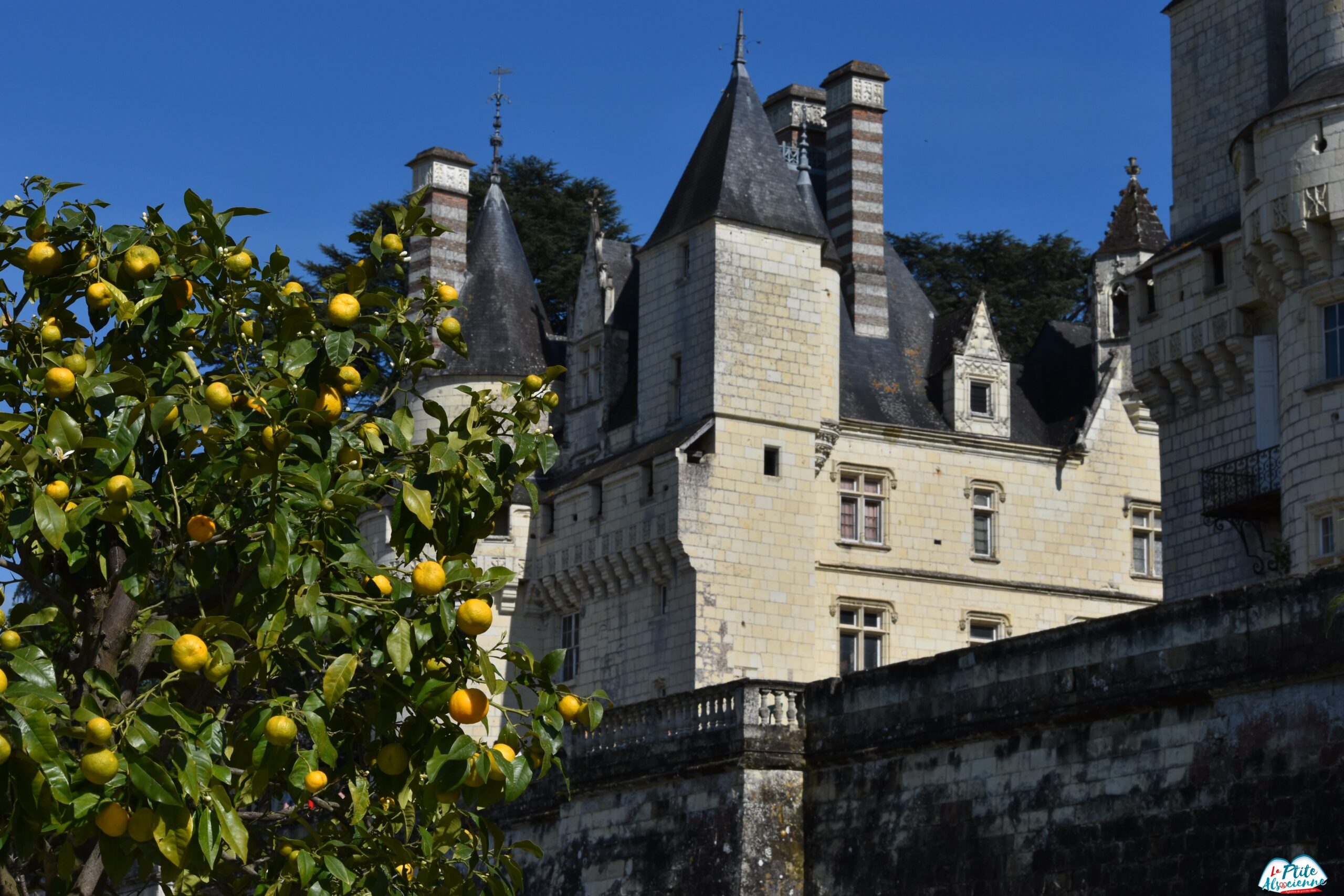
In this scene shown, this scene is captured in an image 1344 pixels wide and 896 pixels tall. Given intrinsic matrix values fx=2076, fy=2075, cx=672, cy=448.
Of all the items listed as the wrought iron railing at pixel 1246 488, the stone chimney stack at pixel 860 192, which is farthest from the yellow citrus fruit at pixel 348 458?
the stone chimney stack at pixel 860 192

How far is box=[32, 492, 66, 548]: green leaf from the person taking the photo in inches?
290

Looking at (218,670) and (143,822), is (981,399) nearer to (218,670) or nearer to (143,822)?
(218,670)

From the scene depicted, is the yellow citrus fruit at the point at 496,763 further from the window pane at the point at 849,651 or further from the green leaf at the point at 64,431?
the window pane at the point at 849,651

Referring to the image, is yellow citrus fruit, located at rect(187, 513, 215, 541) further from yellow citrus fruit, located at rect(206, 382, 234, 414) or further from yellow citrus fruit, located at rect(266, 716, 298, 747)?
yellow citrus fruit, located at rect(266, 716, 298, 747)

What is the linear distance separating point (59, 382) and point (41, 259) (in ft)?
3.21

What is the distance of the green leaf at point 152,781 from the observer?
22.9 feet

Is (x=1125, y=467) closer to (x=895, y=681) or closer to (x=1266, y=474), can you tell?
(x=1266, y=474)

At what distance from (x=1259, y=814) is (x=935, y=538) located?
57.8 ft

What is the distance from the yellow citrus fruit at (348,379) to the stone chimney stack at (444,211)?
28.7 metres

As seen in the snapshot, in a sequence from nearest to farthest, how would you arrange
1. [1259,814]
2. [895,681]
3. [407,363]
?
[407,363], [1259,814], [895,681]

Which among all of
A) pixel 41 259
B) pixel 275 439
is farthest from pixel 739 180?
pixel 275 439

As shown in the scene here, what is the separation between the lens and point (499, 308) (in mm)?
36469

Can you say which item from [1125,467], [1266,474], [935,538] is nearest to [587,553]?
[935,538]

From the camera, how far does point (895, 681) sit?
2027 centimetres
